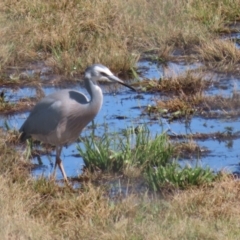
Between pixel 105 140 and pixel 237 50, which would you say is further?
pixel 237 50

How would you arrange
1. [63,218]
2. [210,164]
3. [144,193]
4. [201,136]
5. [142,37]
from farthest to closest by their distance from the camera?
[142,37]
[201,136]
[210,164]
[144,193]
[63,218]

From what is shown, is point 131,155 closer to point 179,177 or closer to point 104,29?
point 179,177

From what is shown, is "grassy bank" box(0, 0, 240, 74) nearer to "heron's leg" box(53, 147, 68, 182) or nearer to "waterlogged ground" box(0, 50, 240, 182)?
"waterlogged ground" box(0, 50, 240, 182)

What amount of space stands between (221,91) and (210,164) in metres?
2.15

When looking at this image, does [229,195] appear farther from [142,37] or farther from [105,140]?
[142,37]

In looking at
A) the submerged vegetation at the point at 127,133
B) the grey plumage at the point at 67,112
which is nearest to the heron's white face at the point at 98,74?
the grey plumage at the point at 67,112

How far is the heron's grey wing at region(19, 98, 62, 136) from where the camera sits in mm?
7664

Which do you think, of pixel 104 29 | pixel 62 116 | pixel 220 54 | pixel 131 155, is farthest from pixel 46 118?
pixel 104 29

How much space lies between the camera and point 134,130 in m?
8.01

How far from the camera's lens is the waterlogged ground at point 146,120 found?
25.7 feet

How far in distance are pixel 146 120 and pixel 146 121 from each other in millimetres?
40

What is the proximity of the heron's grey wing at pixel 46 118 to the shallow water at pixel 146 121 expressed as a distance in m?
0.32

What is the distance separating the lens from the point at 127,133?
7730 mm

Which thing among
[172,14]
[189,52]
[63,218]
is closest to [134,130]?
[63,218]
